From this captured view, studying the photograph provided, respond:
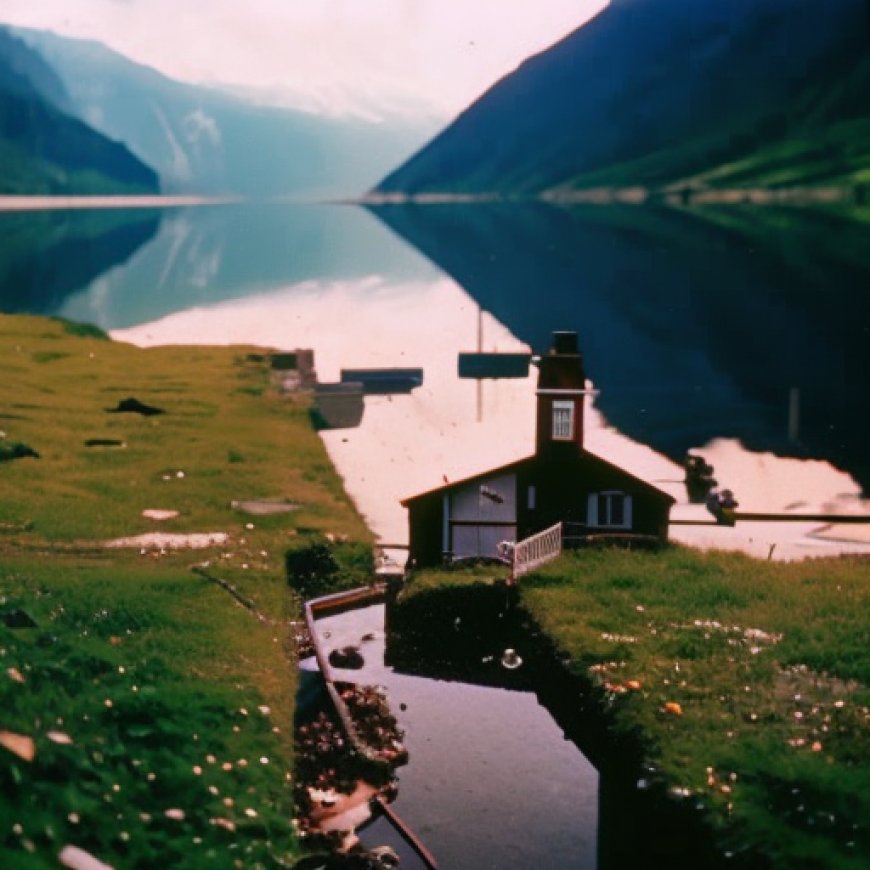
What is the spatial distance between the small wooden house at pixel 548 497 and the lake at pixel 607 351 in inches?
33.2

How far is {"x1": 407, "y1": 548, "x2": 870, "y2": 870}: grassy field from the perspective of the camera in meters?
20.8

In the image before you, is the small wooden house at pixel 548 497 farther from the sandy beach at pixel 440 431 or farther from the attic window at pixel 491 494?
the sandy beach at pixel 440 431

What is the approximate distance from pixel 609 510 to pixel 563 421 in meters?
3.14

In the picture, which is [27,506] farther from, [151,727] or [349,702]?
[151,727]

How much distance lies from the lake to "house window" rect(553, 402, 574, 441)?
6.13ft

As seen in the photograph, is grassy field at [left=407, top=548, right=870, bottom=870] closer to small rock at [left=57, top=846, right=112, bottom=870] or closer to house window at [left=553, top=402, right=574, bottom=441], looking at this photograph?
house window at [left=553, top=402, right=574, bottom=441]

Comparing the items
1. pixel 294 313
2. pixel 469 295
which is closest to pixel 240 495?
pixel 294 313

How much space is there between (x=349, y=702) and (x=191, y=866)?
9912 mm

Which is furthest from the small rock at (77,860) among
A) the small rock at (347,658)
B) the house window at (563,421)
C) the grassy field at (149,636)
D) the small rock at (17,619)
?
the house window at (563,421)

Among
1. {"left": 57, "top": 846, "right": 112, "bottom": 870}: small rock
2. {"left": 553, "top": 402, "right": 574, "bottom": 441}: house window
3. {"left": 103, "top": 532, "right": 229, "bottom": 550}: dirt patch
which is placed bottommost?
{"left": 103, "top": 532, "right": 229, "bottom": 550}: dirt patch

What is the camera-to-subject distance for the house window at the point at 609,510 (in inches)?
1420

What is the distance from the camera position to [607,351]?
11925 centimetres

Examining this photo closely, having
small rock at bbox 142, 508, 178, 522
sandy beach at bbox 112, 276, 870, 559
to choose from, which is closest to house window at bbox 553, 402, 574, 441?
sandy beach at bbox 112, 276, 870, 559

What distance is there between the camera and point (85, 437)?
5547cm
